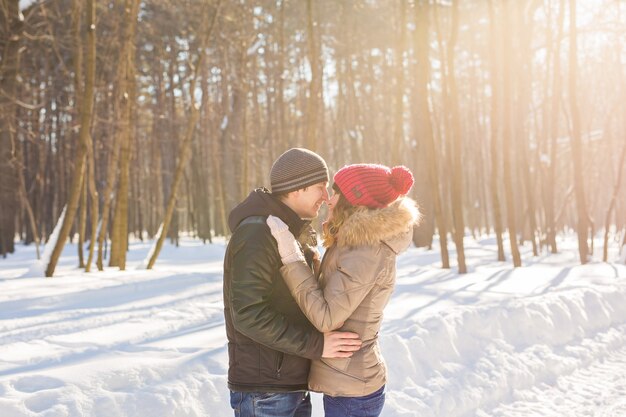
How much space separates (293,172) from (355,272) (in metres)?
0.49

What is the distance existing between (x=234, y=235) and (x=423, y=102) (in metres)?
9.67

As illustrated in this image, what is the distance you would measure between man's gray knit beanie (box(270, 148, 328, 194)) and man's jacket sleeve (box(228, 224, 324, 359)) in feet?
0.79

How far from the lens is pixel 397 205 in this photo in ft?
7.70

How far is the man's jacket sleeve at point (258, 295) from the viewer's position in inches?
81.2

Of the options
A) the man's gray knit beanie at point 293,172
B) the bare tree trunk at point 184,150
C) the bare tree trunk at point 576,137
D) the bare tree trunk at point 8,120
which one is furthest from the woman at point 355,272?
the bare tree trunk at point 576,137

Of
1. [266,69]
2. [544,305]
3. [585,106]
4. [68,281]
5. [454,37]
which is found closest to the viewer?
[544,305]

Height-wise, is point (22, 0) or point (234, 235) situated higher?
point (22, 0)

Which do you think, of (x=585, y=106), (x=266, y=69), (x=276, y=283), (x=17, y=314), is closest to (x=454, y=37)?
(x=17, y=314)

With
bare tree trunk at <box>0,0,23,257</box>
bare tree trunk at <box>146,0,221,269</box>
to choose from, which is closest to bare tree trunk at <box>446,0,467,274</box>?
bare tree trunk at <box>146,0,221,269</box>

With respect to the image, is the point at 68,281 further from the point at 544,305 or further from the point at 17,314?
the point at 544,305

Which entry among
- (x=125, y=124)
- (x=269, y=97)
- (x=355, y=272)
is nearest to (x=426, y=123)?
(x=125, y=124)

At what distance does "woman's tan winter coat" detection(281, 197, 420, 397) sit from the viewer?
7.06 feet

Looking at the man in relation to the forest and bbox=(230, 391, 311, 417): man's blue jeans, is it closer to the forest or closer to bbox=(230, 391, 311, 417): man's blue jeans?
bbox=(230, 391, 311, 417): man's blue jeans

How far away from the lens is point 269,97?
25.4 meters
